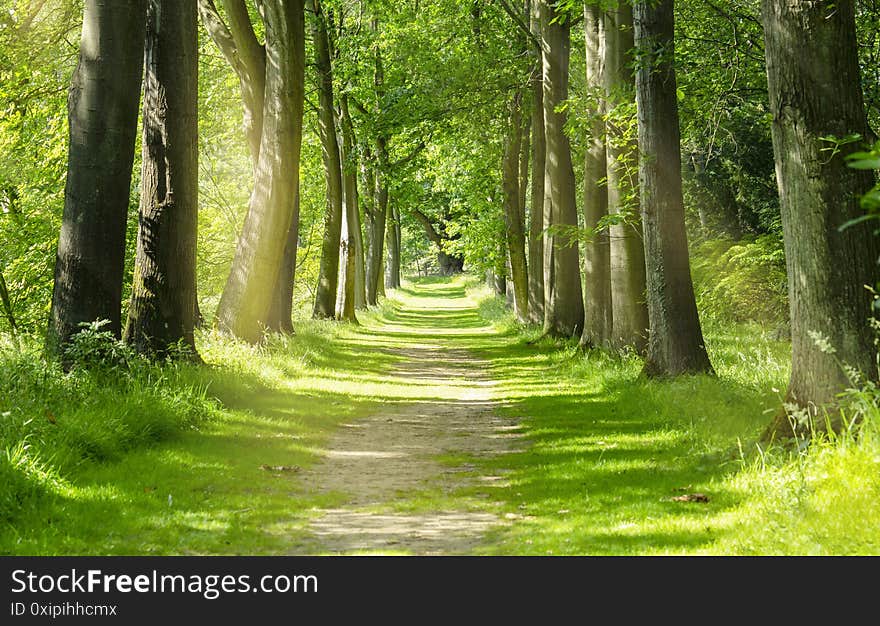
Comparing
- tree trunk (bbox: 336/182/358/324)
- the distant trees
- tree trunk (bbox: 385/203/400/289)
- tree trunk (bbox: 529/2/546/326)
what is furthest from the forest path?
tree trunk (bbox: 385/203/400/289)

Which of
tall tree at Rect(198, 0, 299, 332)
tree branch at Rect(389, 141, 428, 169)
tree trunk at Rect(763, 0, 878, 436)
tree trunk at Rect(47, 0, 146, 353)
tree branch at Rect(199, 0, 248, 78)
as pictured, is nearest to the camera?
tree trunk at Rect(763, 0, 878, 436)

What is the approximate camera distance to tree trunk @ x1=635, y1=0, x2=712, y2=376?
12367 millimetres

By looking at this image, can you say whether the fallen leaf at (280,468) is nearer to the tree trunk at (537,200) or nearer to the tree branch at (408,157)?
the tree trunk at (537,200)

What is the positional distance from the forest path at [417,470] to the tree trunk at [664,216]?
8.25 feet

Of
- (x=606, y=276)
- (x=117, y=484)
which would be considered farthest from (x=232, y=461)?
(x=606, y=276)

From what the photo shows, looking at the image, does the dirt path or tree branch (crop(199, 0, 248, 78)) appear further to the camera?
tree branch (crop(199, 0, 248, 78))

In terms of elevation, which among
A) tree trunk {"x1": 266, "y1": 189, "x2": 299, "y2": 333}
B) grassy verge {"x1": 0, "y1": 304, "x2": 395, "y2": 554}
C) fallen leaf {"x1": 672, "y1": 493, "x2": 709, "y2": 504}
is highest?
tree trunk {"x1": 266, "y1": 189, "x2": 299, "y2": 333}

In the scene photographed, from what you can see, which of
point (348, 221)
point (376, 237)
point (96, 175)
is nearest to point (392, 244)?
point (376, 237)

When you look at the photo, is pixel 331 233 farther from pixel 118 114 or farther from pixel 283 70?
pixel 118 114

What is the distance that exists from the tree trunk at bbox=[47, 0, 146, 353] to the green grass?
2.57ft

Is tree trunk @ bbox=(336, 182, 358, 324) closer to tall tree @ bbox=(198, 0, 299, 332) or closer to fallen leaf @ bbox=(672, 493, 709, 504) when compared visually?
tall tree @ bbox=(198, 0, 299, 332)

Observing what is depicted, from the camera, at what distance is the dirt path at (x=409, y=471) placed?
6406 millimetres

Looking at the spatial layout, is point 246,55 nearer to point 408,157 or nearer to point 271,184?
point 271,184
